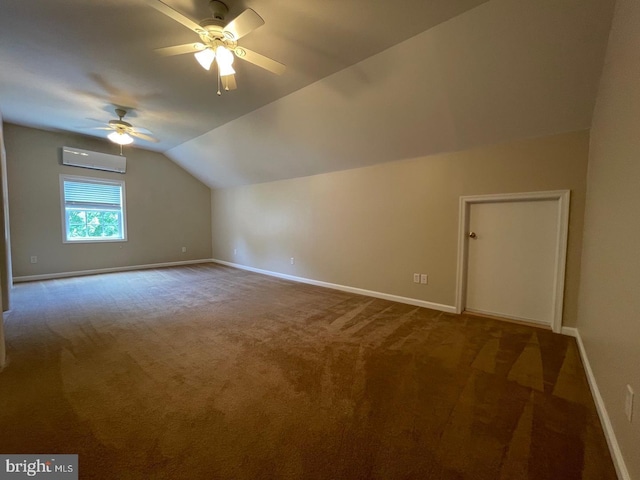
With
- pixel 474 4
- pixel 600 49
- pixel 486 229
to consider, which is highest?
pixel 474 4

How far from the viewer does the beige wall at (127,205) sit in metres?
4.93

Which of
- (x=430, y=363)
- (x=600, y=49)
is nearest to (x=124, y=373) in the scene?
(x=430, y=363)

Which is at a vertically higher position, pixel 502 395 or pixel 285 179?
pixel 285 179

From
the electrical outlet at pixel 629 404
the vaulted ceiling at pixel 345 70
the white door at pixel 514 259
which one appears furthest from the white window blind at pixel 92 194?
the electrical outlet at pixel 629 404

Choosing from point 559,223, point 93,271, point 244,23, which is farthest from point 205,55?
point 93,271

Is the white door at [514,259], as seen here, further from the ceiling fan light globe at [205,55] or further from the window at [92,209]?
the window at [92,209]

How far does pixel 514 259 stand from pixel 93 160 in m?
8.17

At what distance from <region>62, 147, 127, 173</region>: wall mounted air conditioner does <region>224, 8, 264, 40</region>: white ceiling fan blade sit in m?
5.69

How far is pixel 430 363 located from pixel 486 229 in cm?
203

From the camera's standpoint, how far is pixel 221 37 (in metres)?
1.99

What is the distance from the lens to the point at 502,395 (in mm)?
1804

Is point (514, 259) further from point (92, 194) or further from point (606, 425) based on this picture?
point (92, 194)

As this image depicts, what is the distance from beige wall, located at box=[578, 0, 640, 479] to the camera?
1195 mm

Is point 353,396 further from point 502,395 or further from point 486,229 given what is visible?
point 486,229
